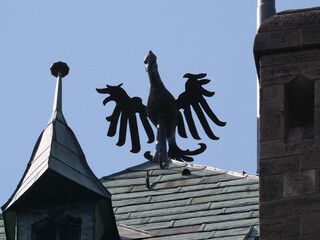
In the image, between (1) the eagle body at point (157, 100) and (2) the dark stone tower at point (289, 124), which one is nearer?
(2) the dark stone tower at point (289, 124)

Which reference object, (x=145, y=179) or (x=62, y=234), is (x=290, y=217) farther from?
(x=145, y=179)

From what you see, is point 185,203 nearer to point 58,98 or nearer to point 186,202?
point 186,202

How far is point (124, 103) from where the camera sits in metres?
25.8

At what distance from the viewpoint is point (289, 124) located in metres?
16.7

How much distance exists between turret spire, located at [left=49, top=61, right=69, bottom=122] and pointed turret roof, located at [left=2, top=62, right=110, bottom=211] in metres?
0.88

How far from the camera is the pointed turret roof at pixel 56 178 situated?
64.7ft

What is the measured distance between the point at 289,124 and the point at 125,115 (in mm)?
9370

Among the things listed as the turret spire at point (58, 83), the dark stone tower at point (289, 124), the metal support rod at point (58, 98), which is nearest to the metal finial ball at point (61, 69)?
the turret spire at point (58, 83)

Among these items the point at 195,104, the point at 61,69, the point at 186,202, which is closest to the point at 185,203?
the point at 186,202

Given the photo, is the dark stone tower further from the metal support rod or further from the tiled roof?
the metal support rod

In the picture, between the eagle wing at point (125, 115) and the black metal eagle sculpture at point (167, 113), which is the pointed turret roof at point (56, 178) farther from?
the eagle wing at point (125, 115)

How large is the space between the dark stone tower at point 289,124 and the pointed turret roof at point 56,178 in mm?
3545

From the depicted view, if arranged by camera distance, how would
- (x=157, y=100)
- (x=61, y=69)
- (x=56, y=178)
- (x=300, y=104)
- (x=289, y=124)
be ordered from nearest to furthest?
(x=289, y=124) → (x=300, y=104) → (x=56, y=178) → (x=61, y=69) → (x=157, y=100)

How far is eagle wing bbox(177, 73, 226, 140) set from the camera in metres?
25.6
